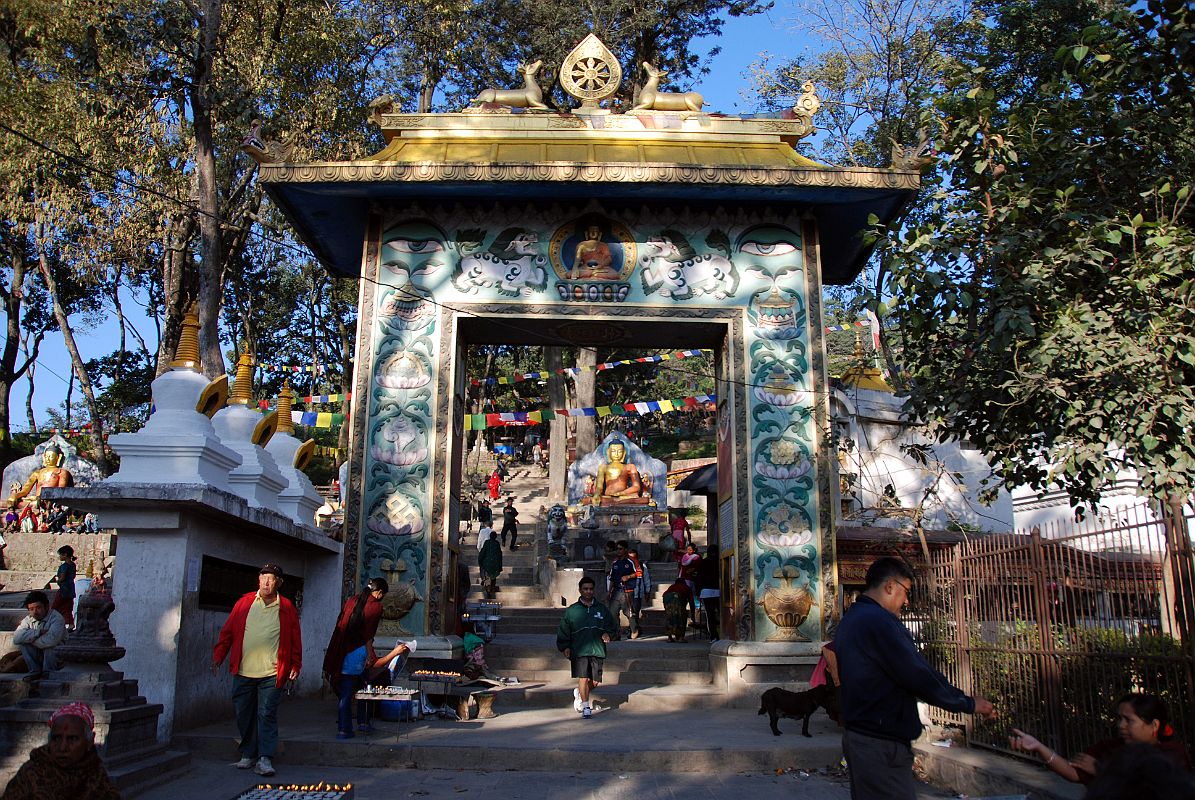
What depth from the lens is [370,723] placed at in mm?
8625

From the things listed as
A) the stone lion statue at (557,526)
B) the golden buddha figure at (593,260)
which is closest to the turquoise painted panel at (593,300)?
the golden buddha figure at (593,260)

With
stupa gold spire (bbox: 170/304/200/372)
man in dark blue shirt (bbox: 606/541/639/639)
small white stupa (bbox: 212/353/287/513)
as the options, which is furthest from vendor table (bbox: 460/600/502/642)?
stupa gold spire (bbox: 170/304/200/372)

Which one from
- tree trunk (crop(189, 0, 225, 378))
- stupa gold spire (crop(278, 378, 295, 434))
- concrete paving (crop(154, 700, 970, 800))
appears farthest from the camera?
tree trunk (crop(189, 0, 225, 378))

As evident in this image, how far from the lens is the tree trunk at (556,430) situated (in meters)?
28.5

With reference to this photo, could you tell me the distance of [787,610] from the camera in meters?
11.2

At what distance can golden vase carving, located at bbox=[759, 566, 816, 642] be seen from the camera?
36.7ft

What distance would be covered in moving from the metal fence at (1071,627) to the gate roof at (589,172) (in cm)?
513

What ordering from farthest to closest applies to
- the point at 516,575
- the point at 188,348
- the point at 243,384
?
the point at 516,575 < the point at 243,384 < the point at 188,348

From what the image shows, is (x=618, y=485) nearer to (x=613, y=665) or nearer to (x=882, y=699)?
(x=613, y=665)

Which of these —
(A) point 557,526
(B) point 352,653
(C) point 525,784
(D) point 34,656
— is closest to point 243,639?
(B) point 352,653

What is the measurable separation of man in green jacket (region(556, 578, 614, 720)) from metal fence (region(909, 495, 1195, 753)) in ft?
11.0

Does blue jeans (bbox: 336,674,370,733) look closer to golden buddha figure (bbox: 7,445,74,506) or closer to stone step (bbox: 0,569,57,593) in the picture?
stone step (bbox: 0,569,57,593)

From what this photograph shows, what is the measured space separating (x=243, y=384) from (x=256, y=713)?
4.52 metres

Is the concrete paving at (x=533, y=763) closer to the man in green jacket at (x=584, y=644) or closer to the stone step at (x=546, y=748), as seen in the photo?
the stone step at (x=546, y=748)
